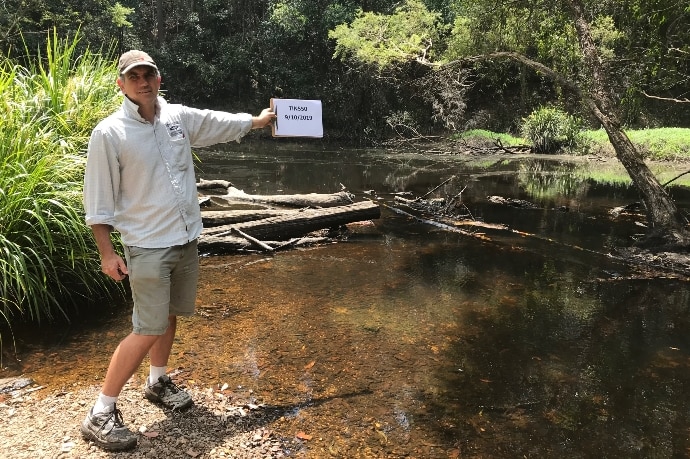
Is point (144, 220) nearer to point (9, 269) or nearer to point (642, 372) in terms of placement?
point (9, 269)

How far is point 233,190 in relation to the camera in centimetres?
908

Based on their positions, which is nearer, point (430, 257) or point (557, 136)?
point (430, 257)

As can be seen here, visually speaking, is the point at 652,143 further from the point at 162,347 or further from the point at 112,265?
the point at 112,265

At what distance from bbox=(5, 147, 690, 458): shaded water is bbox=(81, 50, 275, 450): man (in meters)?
0.79

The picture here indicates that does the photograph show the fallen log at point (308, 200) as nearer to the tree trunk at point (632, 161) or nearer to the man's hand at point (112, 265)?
the tree trunk at point (632, 161)

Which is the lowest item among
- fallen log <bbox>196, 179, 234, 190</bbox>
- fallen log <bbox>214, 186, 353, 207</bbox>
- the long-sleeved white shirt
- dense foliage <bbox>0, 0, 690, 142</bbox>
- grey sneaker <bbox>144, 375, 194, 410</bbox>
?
grey sneaker <bbox>144, 375, 194, 410</bbox>

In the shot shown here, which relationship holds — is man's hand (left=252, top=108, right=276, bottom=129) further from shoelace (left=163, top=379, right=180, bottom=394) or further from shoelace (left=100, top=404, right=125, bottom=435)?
shoelace (left=100, top=404, right=125, bottom=435)

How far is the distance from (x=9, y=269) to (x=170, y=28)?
3013 cm

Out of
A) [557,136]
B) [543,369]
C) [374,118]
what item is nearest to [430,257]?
[543,369]

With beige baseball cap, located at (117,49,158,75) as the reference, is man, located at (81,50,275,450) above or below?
below

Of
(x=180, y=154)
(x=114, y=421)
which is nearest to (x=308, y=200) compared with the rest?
(x=180, y=154)

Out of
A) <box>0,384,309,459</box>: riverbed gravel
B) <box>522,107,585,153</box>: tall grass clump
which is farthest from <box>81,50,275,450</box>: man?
<box>522,107,585,153</box>: tall grass clump

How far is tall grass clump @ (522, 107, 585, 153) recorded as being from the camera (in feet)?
67.5

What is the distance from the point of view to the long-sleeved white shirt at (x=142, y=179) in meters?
2.26
